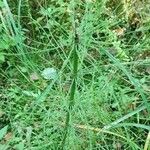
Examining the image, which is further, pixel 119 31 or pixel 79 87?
pixel 119 31

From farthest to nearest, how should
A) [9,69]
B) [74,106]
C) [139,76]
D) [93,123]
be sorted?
1. [9,69]
2. [139,76]
3. [93,123]
4. [74,106]

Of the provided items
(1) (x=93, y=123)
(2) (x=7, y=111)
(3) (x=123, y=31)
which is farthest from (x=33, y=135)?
(3) (x=123, y=31)

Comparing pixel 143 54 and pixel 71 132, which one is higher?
pixel 71 132

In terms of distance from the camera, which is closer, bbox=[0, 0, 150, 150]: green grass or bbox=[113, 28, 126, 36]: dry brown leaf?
bbox=[0, 0, 150, 150]: green grass

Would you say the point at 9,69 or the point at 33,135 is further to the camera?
the point at 9,69

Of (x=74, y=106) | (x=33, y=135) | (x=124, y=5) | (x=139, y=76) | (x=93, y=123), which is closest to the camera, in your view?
(x=74, y=106)

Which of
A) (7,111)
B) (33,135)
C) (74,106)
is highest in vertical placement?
(74,106)

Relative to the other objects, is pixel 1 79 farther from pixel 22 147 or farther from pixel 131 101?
pixel 131 101

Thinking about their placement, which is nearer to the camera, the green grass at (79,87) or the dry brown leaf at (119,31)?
the green grass at (79,87)
